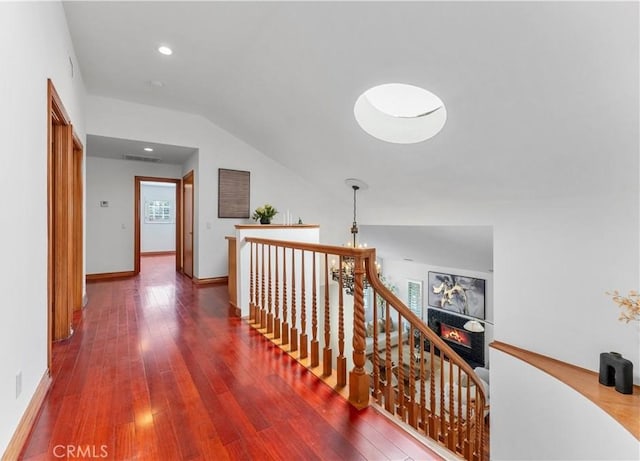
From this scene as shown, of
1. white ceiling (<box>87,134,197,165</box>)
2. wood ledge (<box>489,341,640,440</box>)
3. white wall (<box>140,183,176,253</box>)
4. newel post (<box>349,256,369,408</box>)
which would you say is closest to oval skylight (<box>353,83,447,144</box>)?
newel post (<box>349,256,369,408</box>)

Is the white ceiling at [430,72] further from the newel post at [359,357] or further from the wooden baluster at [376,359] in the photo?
the wooden baluster at [376,359]

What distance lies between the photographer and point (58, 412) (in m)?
1.68

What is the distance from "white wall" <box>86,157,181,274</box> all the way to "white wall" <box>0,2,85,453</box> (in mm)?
3955

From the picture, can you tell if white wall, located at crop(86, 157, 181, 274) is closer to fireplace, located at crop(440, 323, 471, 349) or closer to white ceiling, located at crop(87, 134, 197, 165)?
white ceiling, located at crop(87, 134, 197, 165)

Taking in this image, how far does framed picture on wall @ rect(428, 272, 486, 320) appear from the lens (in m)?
7.64

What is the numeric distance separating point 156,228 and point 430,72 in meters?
9.60

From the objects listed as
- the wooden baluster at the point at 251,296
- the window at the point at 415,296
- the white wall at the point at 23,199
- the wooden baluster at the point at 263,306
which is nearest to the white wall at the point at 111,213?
the wooden baluster at the point at 251,296

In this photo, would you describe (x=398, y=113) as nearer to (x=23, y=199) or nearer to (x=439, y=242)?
(x=439, y=242)

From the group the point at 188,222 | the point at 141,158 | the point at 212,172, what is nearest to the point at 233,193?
the point at 212,172

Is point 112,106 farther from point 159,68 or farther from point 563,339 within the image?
point 563,339

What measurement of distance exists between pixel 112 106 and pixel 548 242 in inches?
235

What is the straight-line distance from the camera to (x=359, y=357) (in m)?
1.87

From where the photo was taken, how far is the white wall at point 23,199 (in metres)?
1.33

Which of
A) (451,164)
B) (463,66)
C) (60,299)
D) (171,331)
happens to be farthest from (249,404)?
(451,164)
